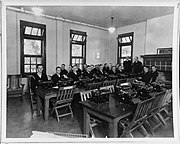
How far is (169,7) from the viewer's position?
0.89 meters

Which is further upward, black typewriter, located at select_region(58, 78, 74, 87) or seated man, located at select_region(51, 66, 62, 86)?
seated man, located at select_region(51, 66, 62, 86)

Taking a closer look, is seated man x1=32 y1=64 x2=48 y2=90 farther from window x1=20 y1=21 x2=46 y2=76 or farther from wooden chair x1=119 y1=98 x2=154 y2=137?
wooden chair x1=119 y1=98 x2=154 y2=137

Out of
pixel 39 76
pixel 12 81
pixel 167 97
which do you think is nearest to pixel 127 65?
pixel 167 97

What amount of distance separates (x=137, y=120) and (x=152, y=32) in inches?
35.3

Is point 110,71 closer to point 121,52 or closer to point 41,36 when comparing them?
point 121,52

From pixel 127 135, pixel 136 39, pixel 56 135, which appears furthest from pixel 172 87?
pixel 56 135

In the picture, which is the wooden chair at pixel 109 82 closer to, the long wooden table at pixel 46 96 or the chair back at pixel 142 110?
the chair back at pixel 142 110

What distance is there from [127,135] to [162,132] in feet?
0.88

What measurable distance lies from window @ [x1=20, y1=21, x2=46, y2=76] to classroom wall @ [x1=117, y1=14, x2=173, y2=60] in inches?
34.0

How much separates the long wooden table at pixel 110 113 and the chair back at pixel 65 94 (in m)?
0.49

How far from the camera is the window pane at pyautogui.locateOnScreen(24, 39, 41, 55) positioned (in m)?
1.10

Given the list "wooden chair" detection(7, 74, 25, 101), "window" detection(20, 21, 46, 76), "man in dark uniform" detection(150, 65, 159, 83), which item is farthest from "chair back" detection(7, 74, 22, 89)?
"man in dark uniform" detection(150, 65, 159, 83)

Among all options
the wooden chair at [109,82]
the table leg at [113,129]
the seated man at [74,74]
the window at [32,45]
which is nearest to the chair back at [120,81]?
the wooden chair at [109,82]

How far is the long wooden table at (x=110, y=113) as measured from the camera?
90 cm
